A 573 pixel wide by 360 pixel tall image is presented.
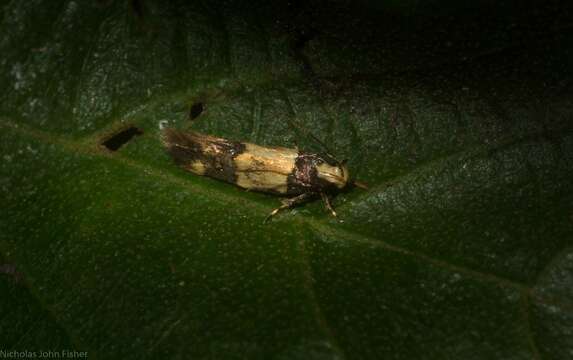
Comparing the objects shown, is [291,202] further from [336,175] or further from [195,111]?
[195,111]

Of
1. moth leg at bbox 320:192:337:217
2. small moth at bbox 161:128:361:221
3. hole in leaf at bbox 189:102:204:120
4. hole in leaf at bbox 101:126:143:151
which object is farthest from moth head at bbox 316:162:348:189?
hole in leaf at bbox 101:126:143:151

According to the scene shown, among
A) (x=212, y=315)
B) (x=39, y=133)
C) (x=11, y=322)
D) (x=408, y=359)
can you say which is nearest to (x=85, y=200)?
(x=39, y=133)

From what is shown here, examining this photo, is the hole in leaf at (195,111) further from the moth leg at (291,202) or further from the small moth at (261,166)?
the moth leg at (291,202)

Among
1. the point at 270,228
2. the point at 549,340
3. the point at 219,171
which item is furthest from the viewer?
the point at 219,171

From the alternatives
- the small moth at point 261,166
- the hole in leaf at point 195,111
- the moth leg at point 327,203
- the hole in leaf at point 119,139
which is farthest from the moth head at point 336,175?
the hole in leaf at point 119,139

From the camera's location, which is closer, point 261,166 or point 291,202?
point 291,202

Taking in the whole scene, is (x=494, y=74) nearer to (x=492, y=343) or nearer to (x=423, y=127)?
(x=423, y=127)

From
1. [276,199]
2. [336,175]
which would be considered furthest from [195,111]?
[336,175]

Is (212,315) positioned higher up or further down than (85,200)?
further down

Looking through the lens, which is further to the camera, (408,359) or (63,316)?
(63,316)
